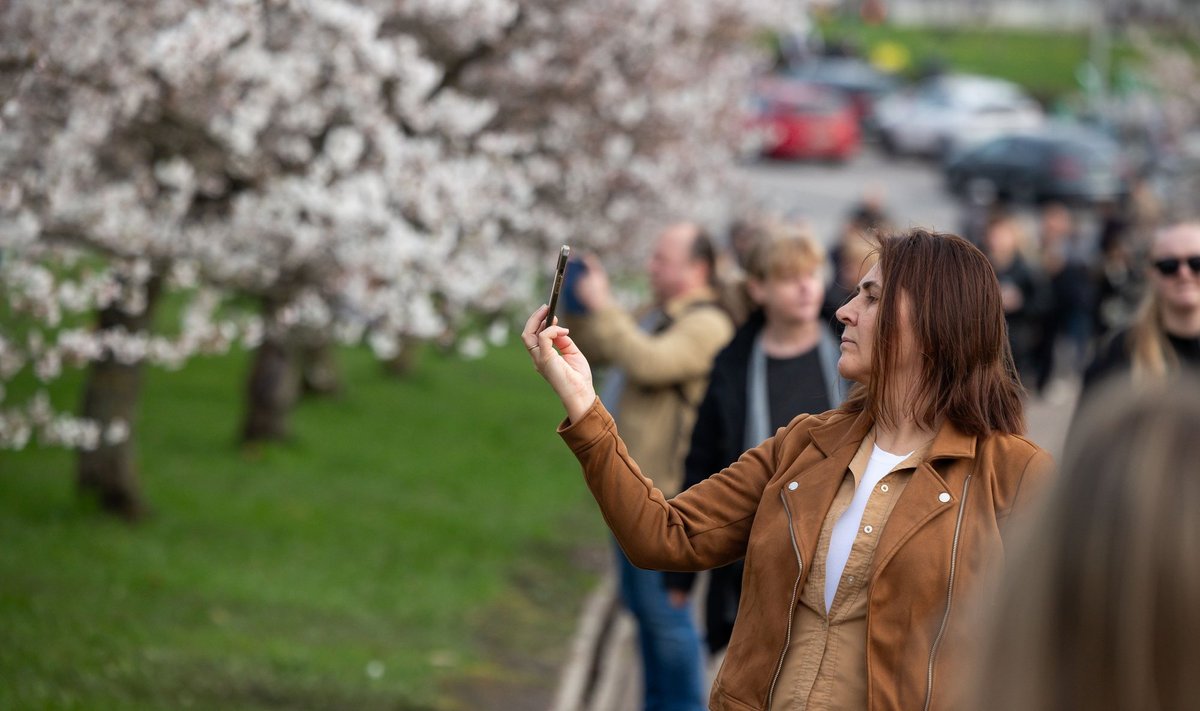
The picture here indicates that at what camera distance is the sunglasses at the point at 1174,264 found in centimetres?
514

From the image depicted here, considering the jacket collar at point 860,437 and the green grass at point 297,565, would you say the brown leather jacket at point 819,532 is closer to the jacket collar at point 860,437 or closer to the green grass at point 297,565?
the jacket collar at point 860,437

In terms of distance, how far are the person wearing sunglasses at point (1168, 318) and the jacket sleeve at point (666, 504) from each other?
2.33m

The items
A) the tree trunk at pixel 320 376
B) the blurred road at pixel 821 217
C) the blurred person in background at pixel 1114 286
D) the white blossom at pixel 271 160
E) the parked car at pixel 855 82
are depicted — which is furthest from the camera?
the parked car at pixel 855 82

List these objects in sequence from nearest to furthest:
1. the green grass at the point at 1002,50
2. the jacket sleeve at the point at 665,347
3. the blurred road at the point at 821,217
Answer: the jacket sleeve at the point at 665,347 → the blurred road at the point at 821,217 → the green grass at the point at 1002,50

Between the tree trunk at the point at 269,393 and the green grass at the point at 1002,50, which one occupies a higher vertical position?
the green grass at the point at 1002,50

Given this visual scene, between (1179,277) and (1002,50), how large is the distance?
2619 inches

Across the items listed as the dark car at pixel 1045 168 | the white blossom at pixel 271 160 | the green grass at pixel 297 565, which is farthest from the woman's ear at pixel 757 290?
the dark car at pixel 1045 168

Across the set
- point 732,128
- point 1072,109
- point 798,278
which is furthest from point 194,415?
point 1072,109

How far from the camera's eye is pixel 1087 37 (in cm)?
6869

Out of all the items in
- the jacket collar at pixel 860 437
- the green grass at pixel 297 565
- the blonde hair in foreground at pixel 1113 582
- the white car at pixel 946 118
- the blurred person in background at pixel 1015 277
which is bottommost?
the green grass at pixel 297 565

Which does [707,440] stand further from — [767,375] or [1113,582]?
[1113,582]

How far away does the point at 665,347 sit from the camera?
569cm

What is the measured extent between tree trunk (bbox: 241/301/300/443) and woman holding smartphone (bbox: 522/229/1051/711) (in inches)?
342

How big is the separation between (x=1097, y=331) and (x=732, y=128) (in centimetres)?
404
